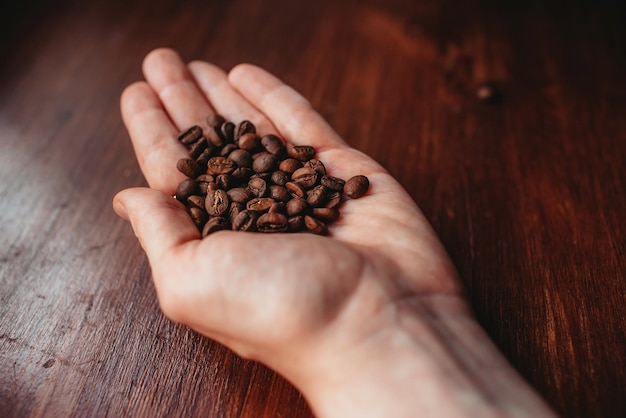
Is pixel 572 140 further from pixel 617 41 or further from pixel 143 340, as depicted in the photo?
pixel 143 340

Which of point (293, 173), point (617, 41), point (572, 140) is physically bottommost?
point (293, 173)

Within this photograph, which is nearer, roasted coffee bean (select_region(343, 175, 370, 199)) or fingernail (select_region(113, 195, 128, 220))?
fingernail (select_region(113, 195, 128, 220))

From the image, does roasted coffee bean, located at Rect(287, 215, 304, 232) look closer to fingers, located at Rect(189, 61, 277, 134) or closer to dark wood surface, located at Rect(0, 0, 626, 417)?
dark wood surface, located at Rect(0, 0, 626, 417)

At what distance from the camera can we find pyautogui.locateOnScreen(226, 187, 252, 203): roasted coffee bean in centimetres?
193

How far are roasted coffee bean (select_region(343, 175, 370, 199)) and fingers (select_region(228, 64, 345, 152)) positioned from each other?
14.3 inches

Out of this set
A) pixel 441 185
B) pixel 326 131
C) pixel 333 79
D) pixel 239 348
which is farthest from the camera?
pixel 333 79

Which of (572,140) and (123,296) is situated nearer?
(123,296)

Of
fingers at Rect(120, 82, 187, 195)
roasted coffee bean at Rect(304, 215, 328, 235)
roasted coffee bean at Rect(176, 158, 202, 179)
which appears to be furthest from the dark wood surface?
roasted coffee bean at Rect(304, 215, 328, 235)

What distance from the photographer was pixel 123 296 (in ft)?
6.35

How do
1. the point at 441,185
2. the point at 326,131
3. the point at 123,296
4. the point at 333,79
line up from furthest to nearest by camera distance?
the point at 333,79
the point at 441,185
the point at 326,131
the point at 123,296

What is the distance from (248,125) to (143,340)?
1023 millimetres

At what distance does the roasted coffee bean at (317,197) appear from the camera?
1.88 meters

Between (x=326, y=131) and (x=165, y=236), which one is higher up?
(x=326, y=131)

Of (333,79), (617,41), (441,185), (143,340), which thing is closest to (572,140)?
(441,185)
